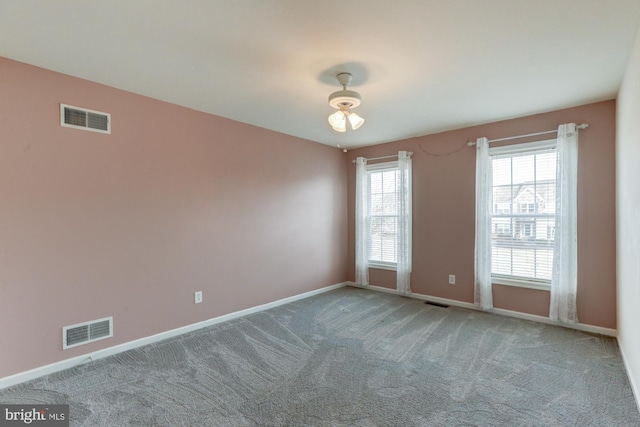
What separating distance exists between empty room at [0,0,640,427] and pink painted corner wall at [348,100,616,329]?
0.07ft

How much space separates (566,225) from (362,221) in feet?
8.86

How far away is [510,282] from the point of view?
3.86m

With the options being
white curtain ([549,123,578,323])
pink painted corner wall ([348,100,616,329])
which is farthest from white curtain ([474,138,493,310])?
white curtain ([549,123,578,323])

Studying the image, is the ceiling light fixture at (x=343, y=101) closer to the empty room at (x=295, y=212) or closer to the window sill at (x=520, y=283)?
the empty room at (x=295, y=212)

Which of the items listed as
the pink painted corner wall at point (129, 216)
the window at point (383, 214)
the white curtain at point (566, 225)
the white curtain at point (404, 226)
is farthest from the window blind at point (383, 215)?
the white curtain at point (566, 225)

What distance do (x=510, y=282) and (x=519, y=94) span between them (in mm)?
2210

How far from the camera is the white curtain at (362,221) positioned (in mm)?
5254

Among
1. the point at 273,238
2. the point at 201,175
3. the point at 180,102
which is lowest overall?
the point at 273,238

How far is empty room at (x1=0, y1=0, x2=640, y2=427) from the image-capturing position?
6.61ft

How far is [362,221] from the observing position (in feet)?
17.2

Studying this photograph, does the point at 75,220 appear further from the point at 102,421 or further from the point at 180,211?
the point at 102,421

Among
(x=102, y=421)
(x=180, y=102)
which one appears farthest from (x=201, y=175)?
(x=102, y=421)

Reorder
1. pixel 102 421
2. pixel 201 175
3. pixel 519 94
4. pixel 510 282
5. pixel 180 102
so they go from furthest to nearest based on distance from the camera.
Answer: pixel 510 282 → pixel 201 175 → pixel 180 102 → pixel 519 94 → pixel 102 421
